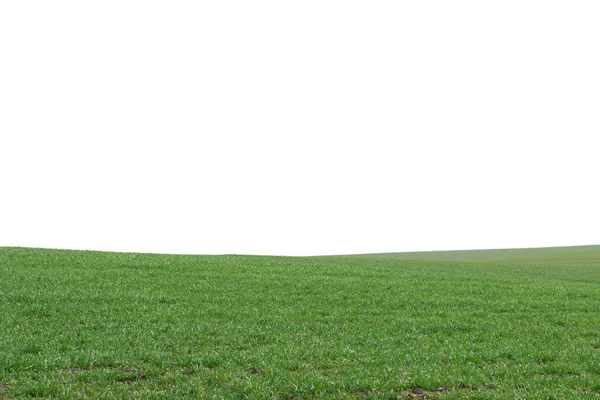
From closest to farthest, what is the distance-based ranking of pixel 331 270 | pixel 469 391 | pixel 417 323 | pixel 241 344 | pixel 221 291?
1. pixel 469 391
2. pixel 241 344
3. pixel 417 323
4. pixel 221 291
5. pixel 331 270

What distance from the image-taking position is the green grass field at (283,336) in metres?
14.2

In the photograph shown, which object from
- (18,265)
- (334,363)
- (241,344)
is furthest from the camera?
(18,265)

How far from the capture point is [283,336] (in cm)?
1934

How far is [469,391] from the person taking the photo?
14.0 meters

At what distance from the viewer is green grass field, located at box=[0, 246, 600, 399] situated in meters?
14.2

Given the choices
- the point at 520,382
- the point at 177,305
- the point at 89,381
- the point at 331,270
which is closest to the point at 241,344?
the point at 89,381

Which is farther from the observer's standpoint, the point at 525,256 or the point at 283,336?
the point at 525,256

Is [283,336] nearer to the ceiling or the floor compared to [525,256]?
nearer to the floor

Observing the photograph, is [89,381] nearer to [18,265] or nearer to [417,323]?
[417,323]

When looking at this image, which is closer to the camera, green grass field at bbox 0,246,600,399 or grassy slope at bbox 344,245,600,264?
green grass field at bbox 0,246,600,399

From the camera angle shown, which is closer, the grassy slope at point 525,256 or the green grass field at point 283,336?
the green grass field at point 283,336

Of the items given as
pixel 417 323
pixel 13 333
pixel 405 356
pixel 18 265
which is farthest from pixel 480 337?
pixel 18 265

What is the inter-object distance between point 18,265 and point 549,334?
29992 millimetres

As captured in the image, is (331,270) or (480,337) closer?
(480,337)
